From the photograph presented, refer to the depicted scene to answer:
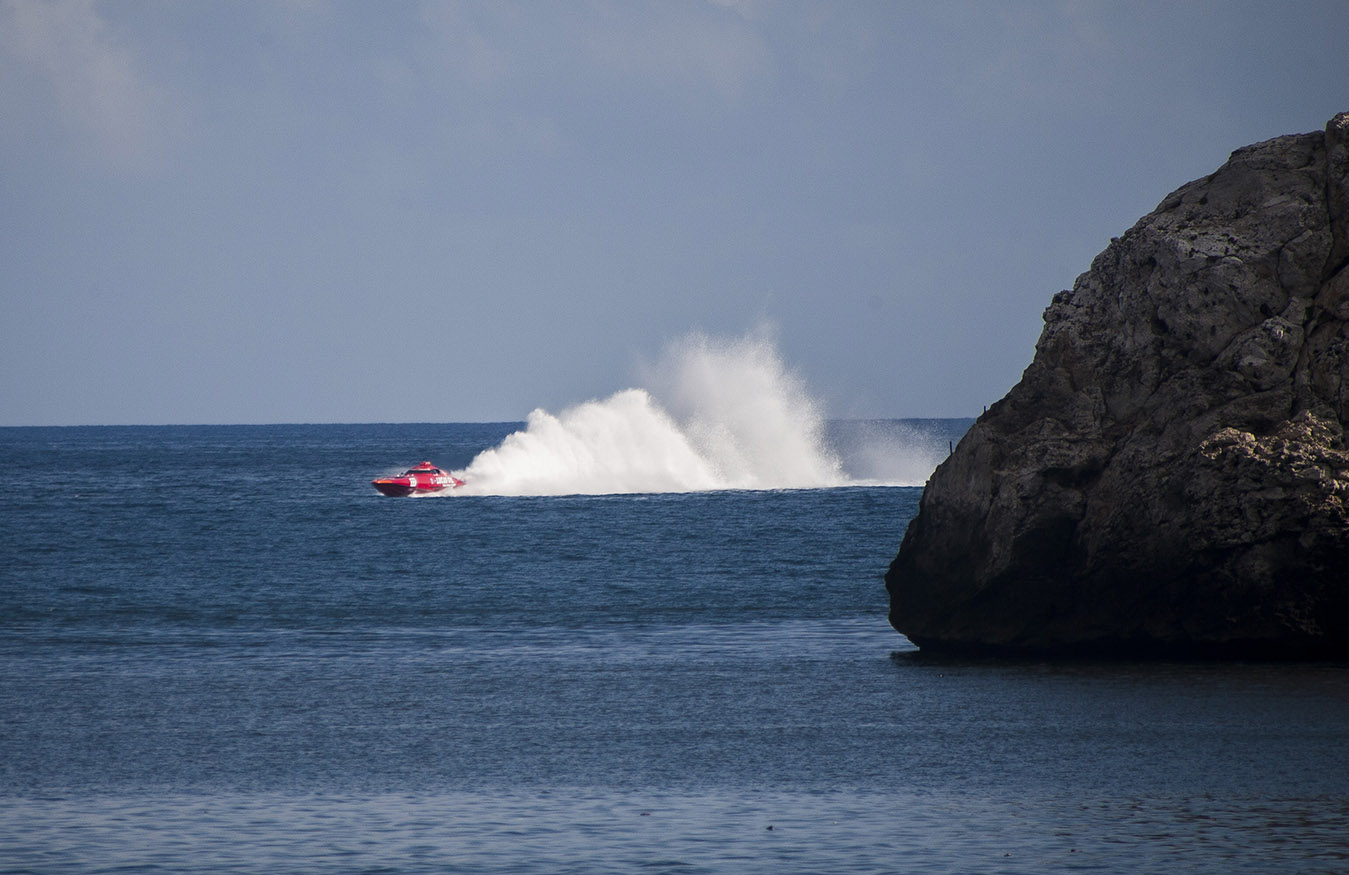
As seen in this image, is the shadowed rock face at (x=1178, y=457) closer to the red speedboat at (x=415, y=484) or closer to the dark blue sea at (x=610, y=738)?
the dark blue sea at (x=610, y=738)

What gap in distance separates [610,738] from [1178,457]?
1196cm

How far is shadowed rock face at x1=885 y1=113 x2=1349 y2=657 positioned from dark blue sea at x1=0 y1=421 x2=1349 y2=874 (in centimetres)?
104

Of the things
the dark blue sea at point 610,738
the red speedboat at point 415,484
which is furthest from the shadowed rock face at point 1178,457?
the red speedboat at point 415,484

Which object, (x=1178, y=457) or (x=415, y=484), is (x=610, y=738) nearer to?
(x=1178, y=457)

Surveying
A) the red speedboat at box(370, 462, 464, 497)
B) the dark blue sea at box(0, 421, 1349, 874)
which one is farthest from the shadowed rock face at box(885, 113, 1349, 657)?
the red speedboat at box(370, 462, 464, 497)

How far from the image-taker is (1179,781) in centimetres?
1795

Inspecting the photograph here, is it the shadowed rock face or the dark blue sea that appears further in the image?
the shadowed rock face

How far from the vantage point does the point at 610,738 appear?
21.3 metres

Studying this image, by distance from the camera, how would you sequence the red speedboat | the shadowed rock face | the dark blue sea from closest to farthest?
the dark blue sea, the shadowed rock face, the red speedboat

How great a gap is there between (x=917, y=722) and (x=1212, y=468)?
7.94 meters

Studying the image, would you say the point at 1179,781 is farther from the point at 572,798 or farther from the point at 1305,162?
the point at 1305,162

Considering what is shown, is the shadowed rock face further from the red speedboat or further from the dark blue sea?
the red speedboat

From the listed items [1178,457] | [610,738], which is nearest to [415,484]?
[1178,457]

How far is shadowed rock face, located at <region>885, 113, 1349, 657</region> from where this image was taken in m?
26.0
